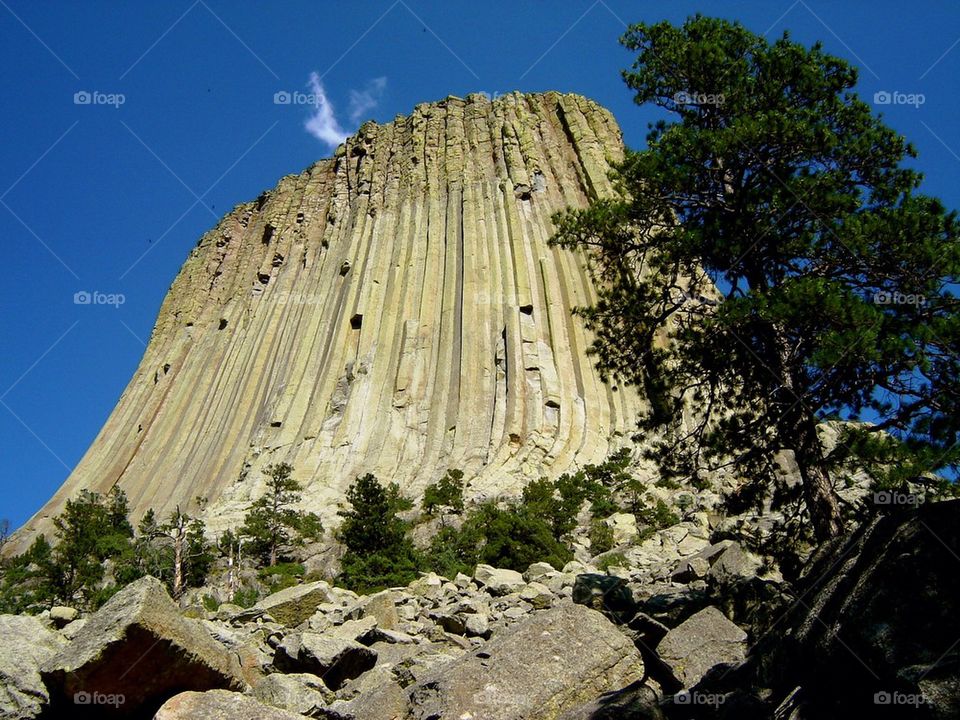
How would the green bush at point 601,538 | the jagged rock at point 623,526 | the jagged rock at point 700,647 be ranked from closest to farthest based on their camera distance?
the jagged rock at point 700,647, the green bush at point 601,538, the jagged rock at point 623,526

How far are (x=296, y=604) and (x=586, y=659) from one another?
5.83m

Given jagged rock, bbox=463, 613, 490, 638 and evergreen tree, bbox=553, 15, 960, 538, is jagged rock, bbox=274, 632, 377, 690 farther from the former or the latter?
evergreen tree, bbox=553, 15, 960, 538

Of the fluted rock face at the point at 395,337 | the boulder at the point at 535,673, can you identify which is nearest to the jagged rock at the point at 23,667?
the boulder at the point at 535,673

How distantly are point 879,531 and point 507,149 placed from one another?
45.9m

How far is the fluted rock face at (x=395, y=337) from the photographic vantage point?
35469mm

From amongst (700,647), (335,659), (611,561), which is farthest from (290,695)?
(611,561)

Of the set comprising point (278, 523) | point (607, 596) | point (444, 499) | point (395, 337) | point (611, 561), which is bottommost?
point (607, 596)

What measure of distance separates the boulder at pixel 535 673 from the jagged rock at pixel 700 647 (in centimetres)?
45

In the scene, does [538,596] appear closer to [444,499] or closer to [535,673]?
[535,673]

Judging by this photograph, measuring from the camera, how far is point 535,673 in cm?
687

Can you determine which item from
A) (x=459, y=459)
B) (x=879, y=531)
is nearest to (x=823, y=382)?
(x=879, y=531)

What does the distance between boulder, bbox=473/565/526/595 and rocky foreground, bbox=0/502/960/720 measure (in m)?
3.28

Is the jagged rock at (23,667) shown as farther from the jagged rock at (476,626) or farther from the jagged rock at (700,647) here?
the jagged rock at (700,647)

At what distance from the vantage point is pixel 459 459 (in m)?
33.8
